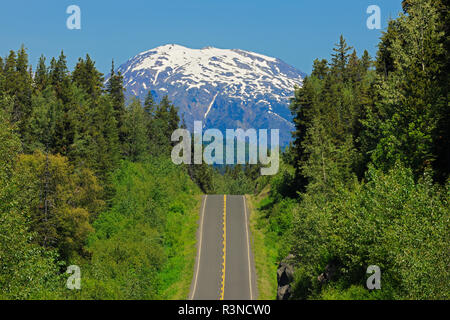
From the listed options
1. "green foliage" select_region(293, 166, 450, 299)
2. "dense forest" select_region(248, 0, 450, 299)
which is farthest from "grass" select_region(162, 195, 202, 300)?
"green foliage" select_region(293, 166, 450, 299)

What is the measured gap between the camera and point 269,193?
8275 centimetres

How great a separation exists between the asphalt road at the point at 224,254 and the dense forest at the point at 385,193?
2.81 m

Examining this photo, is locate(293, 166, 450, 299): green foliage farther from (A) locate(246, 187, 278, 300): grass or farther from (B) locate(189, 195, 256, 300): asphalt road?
(B) locate(189, 195, 256, 300): asphalt road

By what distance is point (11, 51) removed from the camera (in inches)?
3462

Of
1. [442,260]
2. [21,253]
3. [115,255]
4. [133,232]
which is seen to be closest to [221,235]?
[133,232]

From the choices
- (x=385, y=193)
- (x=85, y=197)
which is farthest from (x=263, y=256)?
(x=385, y=193)

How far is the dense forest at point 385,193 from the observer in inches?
883

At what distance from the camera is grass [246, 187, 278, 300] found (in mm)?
52281

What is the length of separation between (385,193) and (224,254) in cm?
3751

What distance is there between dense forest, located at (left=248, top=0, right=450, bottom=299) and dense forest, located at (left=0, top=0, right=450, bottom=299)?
111 millimetres

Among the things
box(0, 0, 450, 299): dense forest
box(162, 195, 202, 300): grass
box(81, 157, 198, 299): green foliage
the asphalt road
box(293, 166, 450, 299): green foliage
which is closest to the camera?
box(293, 166, 450, 299): green foliage

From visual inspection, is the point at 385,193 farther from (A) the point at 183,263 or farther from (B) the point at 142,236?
(B) the point at 142,236

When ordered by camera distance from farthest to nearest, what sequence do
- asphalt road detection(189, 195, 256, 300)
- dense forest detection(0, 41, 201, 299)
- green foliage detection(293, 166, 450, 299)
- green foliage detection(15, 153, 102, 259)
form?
asphalt road detection(189, 195, 256, 300) → green foliage detection(15, 153, 102, 259) → dense forest detection(0, 41, 201, 299) → green foliage detection(293, 166, 450, 299)
